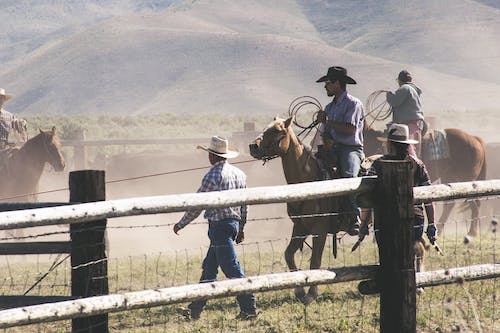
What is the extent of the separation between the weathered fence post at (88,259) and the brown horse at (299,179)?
13.5 ft

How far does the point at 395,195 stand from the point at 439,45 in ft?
631

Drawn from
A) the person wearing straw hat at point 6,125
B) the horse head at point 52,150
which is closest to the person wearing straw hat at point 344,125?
the horse head at point 52,150

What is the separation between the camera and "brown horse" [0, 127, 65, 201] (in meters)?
16.3

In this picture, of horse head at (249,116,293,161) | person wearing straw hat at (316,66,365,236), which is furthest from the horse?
person wearing straw hat at (316,66,365,236)

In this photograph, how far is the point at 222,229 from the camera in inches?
334

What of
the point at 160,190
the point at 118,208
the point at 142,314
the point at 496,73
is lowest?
the point at 142,314

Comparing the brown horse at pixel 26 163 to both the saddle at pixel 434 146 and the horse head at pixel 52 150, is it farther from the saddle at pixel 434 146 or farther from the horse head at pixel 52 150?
the saddle at pixel 434 146

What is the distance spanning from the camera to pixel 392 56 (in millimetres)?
189125

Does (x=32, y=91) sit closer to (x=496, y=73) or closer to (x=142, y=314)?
(x=496, y=73)

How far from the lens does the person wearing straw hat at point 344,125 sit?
32.8 feet

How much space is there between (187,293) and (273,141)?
4333 millimetres

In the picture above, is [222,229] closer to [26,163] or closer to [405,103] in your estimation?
[405,103]

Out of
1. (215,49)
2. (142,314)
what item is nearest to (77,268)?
(142,314)

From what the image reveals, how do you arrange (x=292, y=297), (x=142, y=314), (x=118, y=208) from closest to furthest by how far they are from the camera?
(x=118, y=208)
(x=142, y=314)
(x=292, y=297)
